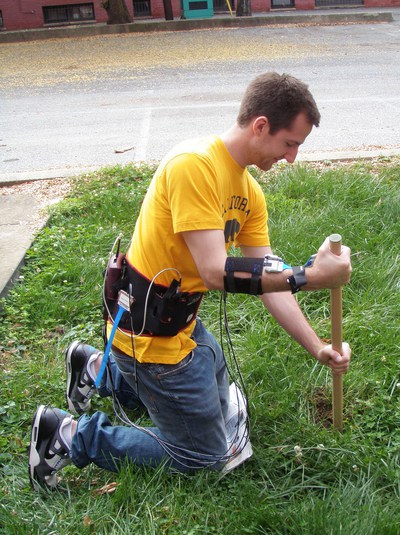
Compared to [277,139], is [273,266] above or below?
below

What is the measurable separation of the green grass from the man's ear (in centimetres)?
125

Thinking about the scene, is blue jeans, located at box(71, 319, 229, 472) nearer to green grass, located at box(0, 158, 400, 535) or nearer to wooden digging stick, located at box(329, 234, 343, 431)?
green grass, located at box(0, 158, 400, 535)

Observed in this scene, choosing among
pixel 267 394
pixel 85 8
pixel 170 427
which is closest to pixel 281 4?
pixel 85 8

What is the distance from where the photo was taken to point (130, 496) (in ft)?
8.59

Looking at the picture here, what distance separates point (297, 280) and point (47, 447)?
1255 mm

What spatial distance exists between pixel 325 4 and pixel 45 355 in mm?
20810

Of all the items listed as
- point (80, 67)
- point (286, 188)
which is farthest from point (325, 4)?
point (286, 188)

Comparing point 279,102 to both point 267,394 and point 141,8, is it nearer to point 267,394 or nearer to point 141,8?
point 267,394

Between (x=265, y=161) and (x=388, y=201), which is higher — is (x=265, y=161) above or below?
above

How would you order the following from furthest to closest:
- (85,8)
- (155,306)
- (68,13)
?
(68,13), (85,8), (155,306)

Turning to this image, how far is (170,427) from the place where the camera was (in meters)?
2.83

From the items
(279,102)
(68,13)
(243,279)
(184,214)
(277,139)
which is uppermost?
(279,102)

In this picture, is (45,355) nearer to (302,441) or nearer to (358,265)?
(302,441)

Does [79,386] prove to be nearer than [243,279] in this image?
No
